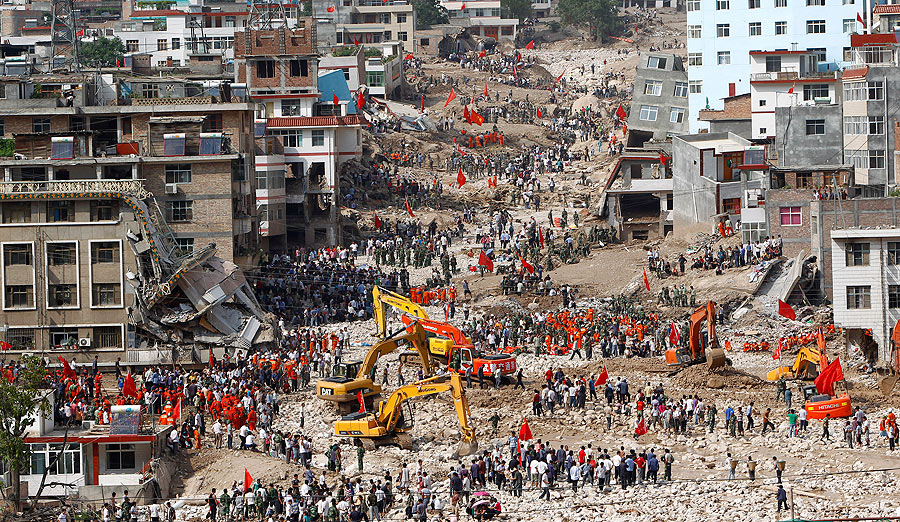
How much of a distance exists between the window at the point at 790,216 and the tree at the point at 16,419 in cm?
3748

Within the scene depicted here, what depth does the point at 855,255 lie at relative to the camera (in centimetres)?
6228

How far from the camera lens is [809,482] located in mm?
47750

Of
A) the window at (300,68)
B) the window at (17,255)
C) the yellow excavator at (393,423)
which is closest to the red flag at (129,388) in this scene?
the yellow excavator at (393,423)

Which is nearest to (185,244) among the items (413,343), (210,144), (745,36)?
(210,144)

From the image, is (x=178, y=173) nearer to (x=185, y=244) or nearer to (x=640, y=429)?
(x=185, y=244)

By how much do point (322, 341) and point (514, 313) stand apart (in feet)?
31.6

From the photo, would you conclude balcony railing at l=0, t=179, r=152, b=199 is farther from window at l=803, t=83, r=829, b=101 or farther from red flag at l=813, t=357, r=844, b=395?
window at l=803, t=83, r=829, b=101

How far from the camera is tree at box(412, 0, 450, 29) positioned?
158 meters

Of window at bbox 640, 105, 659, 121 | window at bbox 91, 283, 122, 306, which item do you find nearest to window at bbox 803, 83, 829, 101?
window at bbox 640, 105, 659, 121

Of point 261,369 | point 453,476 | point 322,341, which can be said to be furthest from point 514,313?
point 453,476

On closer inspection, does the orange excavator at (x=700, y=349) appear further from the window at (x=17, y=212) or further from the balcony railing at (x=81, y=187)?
the window at (x=17, y=212)

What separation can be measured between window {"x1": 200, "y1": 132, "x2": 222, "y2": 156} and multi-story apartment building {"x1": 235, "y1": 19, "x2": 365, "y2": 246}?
52.6ft

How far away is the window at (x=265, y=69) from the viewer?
310ft

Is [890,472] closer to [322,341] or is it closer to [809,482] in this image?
[809,482]
